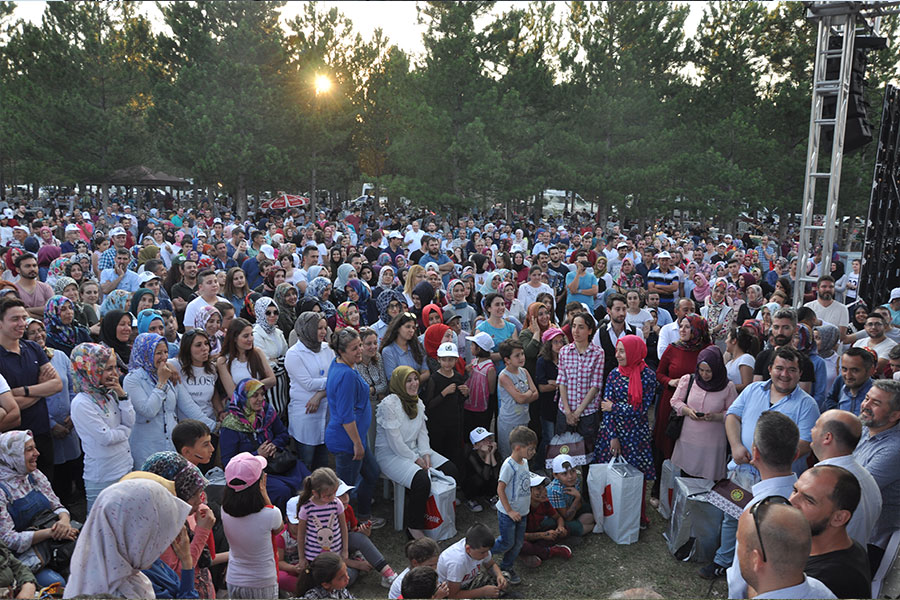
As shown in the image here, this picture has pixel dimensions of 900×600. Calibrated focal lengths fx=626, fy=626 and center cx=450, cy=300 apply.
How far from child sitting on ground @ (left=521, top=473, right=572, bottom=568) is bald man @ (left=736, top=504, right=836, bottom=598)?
2.42 m

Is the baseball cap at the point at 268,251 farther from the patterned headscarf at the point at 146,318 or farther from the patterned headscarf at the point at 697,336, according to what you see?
the patterned headscarf at the point at 697,336

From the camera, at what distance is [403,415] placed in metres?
4.89

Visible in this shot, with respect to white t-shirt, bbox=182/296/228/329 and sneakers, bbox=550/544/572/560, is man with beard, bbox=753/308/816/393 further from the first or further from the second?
white t-shirt, bbox=182/296/228/329

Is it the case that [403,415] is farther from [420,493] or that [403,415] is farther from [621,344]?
[621,344]

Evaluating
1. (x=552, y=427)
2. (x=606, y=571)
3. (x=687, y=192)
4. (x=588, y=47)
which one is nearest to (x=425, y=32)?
(x=588, y=47)

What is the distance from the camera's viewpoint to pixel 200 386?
4.59 metres

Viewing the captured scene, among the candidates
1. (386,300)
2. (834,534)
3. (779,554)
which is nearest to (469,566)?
(834,534)

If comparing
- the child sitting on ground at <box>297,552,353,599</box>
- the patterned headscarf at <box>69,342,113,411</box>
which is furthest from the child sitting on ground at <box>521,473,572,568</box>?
the patterned headscarf at <box>69,342,113,411</box>

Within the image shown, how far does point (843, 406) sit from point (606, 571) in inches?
81.2

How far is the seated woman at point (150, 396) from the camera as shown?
4.23m

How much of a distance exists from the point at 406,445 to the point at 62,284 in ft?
13.6

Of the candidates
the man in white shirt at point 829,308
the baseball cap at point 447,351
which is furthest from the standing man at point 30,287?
the man in white shirt at point 829,308

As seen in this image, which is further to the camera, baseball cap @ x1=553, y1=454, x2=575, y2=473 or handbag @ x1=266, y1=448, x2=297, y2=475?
baseball cap @ x1=553, y1=454, x2=575, y2=473

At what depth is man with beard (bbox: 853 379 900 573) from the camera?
3383 millimetres
